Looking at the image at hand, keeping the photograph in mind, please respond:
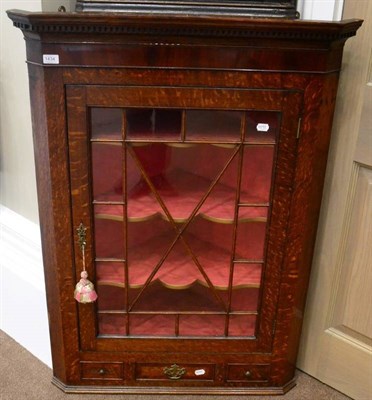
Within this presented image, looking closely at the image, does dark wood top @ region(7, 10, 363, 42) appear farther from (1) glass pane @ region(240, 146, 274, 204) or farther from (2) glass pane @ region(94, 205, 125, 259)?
(2) glass pane @ region(94, 205, 125, 259)

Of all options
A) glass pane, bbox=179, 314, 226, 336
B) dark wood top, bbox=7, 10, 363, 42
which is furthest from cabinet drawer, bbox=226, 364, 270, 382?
dark wood top, bbox=7, 10, 363, 42

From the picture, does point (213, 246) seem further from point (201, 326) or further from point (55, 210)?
point (55, 210)

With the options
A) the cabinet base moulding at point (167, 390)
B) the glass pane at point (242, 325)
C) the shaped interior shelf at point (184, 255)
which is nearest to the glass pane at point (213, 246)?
the shaped interior shelf at point (184, 255)

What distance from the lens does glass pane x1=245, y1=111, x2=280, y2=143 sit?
1179mm

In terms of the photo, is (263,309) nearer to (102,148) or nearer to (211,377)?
(211,377)

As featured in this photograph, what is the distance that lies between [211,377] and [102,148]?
713 millimetres

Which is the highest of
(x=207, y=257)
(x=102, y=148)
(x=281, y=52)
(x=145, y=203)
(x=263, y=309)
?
(x=281, y=52)

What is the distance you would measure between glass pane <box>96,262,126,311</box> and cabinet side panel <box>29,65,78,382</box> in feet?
0.23

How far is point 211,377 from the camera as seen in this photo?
1.48 meters

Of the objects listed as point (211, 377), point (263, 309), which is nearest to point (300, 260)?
point (263, 309)

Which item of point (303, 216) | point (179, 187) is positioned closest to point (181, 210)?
point (179, 187)

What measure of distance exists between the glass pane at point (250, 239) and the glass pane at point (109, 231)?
0.29 meters

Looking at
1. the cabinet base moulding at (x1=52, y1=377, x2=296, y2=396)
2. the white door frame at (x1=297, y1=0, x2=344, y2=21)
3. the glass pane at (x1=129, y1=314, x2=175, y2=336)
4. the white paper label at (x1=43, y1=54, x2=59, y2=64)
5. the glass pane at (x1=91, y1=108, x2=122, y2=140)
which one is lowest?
the cabinet base moulding at (x1=52, y1=377, x2=296, y2=396)

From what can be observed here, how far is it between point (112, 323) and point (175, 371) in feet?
0.74
